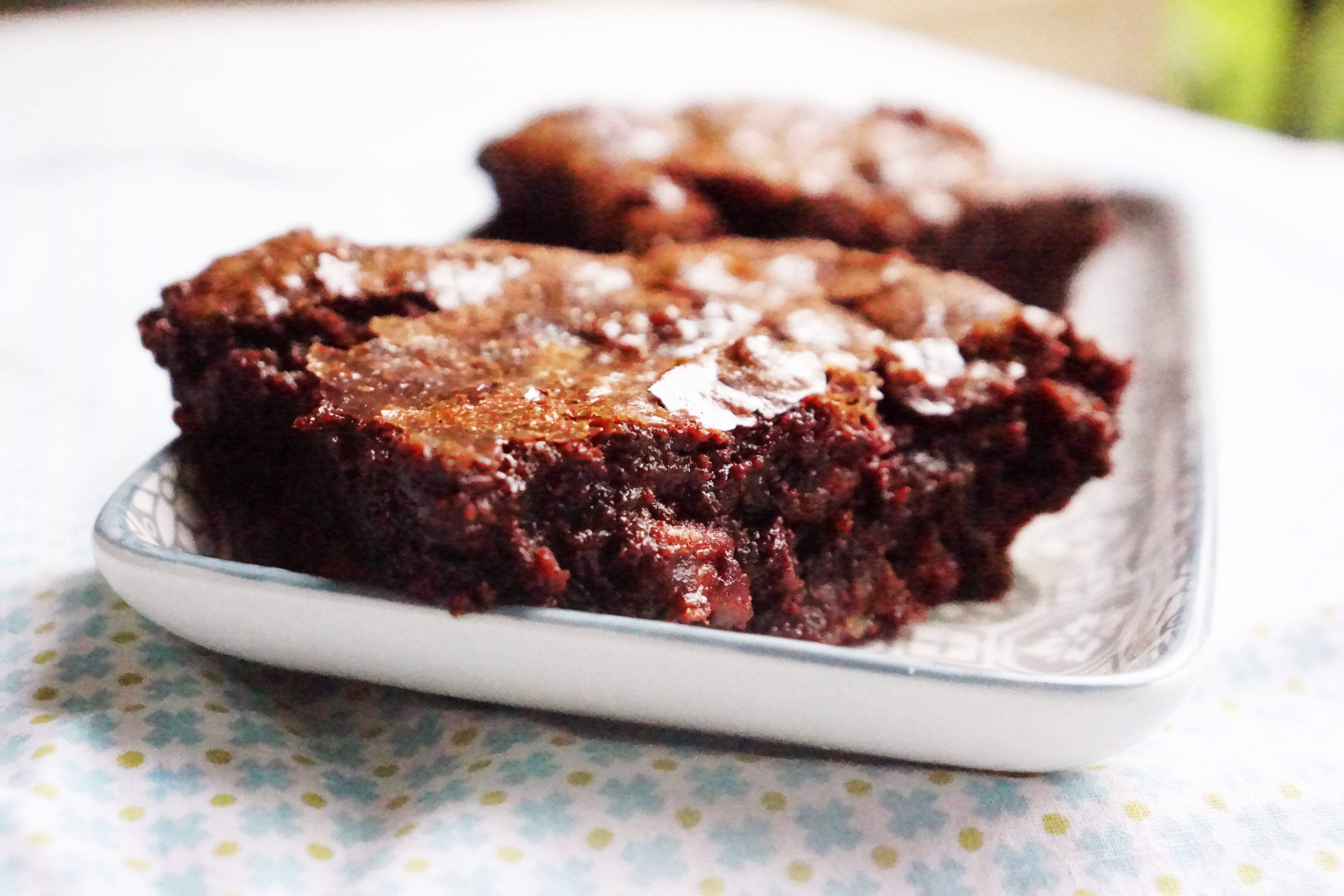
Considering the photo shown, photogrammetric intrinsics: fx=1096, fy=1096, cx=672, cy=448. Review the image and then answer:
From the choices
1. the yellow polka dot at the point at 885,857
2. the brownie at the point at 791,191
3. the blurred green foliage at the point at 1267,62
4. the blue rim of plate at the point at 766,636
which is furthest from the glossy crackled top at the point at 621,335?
the blurred green foliage at the point at 1267,62

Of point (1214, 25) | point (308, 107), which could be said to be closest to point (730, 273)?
point (308, 107)

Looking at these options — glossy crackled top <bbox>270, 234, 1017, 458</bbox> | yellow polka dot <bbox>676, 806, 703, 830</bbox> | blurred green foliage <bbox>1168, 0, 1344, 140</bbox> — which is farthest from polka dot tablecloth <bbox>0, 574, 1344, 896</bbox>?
blurred green foliage <bbox>1168, 0, 1344, 140</bbox>

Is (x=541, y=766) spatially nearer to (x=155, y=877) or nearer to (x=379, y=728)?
(x=379, y=728)

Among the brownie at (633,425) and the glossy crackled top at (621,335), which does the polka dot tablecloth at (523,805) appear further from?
the glossy crackled top at (621,335)

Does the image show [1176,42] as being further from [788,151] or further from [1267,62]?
[788,151]

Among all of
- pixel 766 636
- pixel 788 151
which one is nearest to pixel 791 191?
pixel 788 151

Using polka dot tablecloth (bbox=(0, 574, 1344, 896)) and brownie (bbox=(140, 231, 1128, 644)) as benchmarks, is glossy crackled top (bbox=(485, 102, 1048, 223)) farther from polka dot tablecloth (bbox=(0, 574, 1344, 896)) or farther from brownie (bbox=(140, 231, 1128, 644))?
polka dot tablecloth (bbox=(0, 574, 1344, 896))
